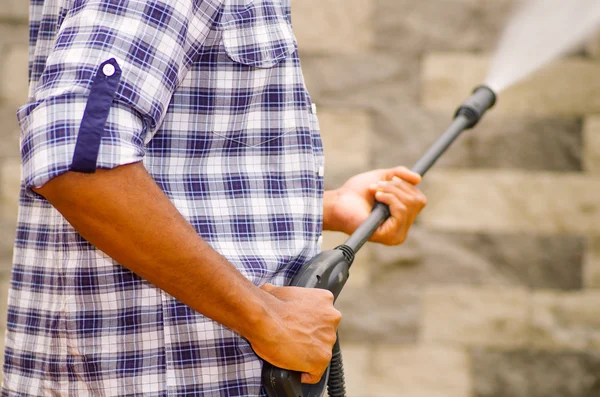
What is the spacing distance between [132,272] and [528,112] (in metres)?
1.36

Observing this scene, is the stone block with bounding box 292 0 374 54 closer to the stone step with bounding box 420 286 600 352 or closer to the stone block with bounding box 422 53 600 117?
the stone block with bounding box 422 53 600 117

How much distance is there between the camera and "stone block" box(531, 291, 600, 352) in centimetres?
179

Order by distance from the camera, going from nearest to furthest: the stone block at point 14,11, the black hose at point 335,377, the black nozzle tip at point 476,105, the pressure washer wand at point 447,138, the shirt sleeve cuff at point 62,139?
the shirt sleeve cuff at point 62,139 < the black hose at point 335,377 < the pressure washer wand at point 447,138 < the black nozzle tip at point 476,105 < the stone block at point 14,11

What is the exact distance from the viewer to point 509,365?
1.80m

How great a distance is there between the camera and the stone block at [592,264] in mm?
1781

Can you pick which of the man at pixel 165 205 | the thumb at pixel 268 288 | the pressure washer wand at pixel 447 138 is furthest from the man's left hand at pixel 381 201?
the thumb at pixel 268 288

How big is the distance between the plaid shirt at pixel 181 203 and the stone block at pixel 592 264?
3.96 feet

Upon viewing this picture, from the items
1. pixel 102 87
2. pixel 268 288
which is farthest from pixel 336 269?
pixel 102 87

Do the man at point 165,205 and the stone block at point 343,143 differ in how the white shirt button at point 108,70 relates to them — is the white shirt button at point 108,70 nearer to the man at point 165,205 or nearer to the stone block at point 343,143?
the man at point 165,205

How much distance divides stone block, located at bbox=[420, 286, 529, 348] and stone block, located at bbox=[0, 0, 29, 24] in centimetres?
131

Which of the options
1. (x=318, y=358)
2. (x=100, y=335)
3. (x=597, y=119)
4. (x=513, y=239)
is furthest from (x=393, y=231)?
(x=597, y=119)

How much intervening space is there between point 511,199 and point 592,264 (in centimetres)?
28

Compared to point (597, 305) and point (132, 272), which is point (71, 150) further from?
point (597, 305)

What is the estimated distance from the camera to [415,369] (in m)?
1.80
